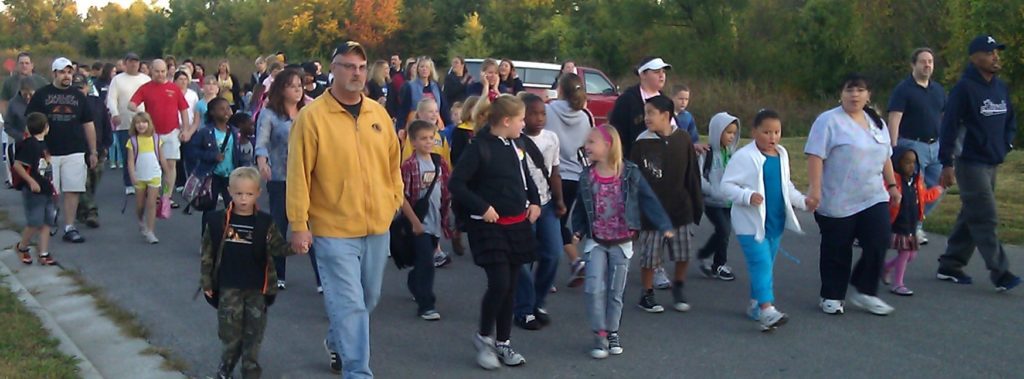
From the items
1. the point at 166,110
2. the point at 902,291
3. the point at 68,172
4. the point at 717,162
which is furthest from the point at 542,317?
the point at 166,110

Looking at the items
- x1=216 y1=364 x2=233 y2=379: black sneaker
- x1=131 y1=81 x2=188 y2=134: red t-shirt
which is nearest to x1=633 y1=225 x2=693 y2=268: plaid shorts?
x1=216 y1=364 x2=233 y2=379: black sneaker

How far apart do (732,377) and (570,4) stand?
4411 cm

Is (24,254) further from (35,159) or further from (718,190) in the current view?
(718,190)

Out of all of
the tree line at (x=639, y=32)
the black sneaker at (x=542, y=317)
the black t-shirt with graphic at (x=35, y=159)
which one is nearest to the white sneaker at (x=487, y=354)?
the black sneaker at (x=542, y=317)

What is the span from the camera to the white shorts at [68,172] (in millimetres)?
10469

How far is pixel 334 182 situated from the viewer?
5543 millimetres

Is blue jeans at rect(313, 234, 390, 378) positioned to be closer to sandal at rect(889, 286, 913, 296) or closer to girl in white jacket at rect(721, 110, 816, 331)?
girl in white jacket at rect(721, 110, 816, 331)

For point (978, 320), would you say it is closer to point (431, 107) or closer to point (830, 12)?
point (431, 107)

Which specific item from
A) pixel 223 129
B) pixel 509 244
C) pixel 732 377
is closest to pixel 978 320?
pixel 732 377

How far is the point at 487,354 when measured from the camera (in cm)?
641

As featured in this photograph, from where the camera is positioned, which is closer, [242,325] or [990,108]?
[242,325]

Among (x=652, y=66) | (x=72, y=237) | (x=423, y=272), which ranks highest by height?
(x=652, y=66)

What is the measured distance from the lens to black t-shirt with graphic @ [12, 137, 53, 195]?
9875 millimetres

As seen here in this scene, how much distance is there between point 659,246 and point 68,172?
603 cm
